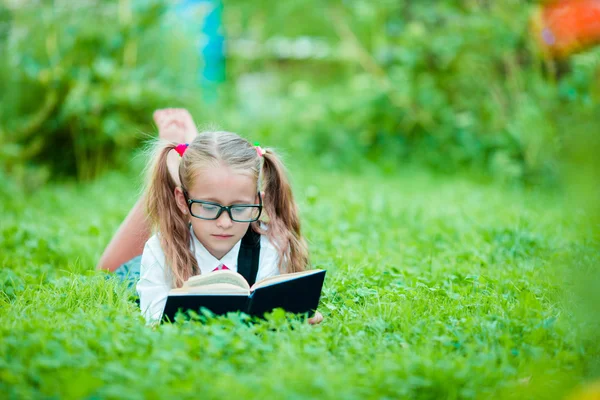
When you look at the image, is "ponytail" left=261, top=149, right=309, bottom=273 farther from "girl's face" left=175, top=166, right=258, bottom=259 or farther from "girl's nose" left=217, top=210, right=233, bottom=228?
"girl's nose" left=217, top=210, right=233, bottom=228

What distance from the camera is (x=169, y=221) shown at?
3205mm

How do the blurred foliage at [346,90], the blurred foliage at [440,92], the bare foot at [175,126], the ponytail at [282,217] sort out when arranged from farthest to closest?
1. the blurred foliage at [346,90]
2. the blurred foliage at [440,92]
3. the bare foot at [175,126]
4. the ponytail at [282,217]

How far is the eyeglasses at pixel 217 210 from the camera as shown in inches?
118

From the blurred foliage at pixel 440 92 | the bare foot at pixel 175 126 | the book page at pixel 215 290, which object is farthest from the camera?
the blurred foliage at pixel 440 92

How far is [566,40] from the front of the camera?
621 cm

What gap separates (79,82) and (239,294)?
4.49 m

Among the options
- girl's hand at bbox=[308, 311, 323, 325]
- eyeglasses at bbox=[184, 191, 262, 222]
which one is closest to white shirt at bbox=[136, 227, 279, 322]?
eyeglasses at bbox=[184, 191, 262, 222]

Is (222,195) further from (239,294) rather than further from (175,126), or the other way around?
(175,126)

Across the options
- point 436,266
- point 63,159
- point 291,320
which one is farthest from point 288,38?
point 291,320

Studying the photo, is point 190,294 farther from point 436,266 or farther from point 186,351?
point 436,266

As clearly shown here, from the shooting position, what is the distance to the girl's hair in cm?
309

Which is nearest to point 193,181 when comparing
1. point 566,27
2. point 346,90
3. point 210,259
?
point 210,259

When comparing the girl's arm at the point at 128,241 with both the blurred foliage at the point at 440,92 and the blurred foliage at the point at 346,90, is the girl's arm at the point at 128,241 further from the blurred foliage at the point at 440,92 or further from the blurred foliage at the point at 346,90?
the blurred foliage at the point at 440,92

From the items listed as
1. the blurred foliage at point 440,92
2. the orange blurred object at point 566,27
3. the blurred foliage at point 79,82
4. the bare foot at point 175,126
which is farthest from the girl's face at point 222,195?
the orange blurred object at point 566,27
